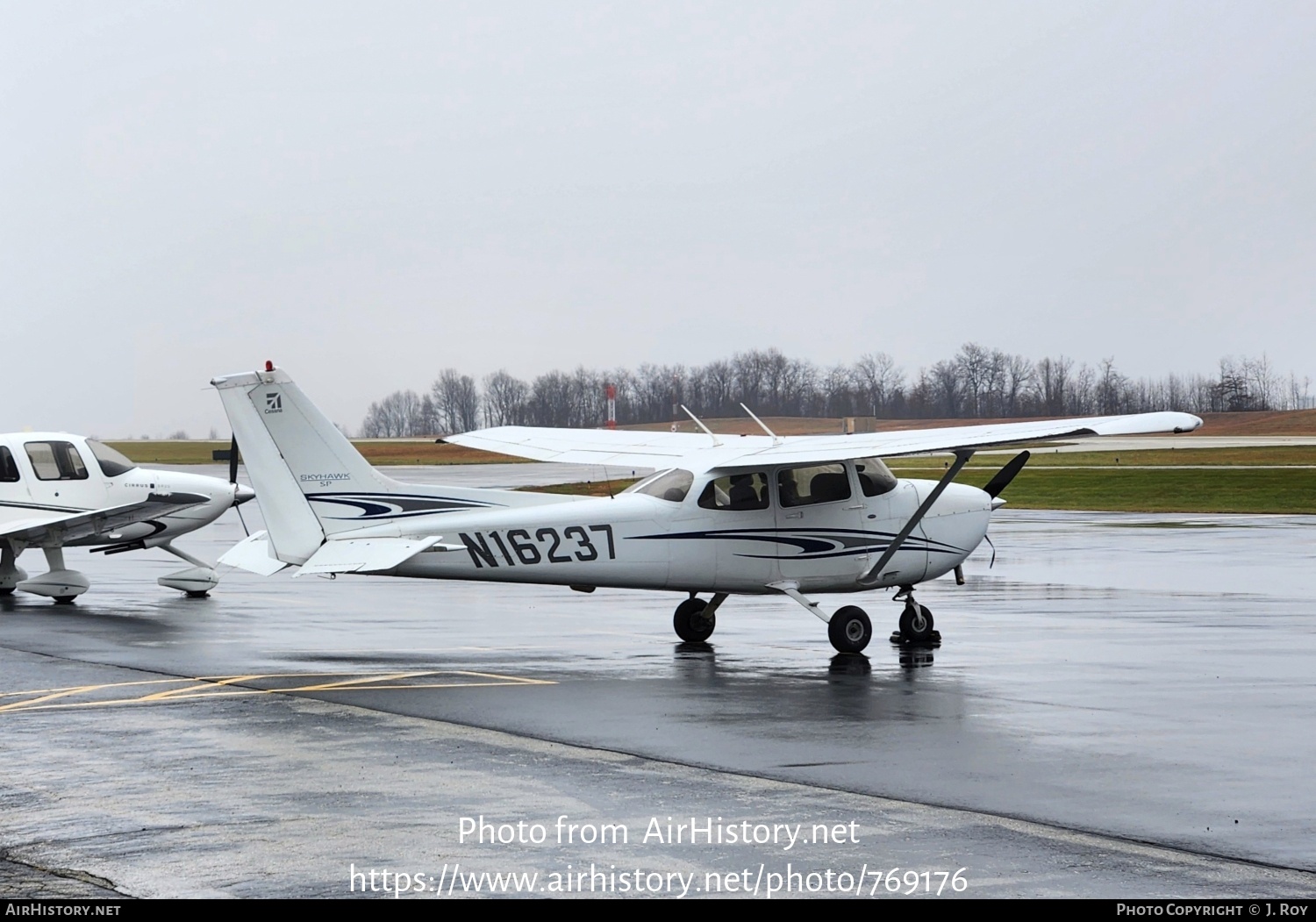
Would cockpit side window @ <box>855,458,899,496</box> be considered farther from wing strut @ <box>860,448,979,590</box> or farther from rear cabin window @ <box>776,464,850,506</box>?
wing strut @ <box>860,448,979,590</box>

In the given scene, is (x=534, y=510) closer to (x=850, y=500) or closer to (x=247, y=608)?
(x=850, y=500)

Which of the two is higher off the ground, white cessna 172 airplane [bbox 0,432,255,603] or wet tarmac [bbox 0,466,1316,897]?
white cessna 172 airplane [bbox 0,432,255,603]

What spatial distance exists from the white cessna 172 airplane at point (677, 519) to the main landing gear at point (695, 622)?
0.06 feet

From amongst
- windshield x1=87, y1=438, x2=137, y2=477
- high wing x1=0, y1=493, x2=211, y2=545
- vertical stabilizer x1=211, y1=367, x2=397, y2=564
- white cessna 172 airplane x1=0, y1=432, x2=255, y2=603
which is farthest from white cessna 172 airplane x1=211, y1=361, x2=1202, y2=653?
windshield x1=87, y1=438, x2=137, y2=477

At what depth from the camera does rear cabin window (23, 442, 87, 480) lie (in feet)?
73.2

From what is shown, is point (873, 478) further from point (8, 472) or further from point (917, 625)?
point (8, 472)

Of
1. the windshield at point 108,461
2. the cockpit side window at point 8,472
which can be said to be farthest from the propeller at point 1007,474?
the cockpit side window at point 8,472

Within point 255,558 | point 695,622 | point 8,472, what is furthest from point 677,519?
point 8,472

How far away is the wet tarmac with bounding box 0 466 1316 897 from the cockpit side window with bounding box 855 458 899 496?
1.72m

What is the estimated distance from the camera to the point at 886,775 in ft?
30.8

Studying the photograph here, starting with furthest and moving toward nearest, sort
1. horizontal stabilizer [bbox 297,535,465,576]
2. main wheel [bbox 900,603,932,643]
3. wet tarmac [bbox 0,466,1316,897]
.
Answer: main wheel [bbox 900,603,932,643]
horizontal stabilizer [bbox 297,535,465,576]
wet tarmac [bbox 0,466,1316,897]

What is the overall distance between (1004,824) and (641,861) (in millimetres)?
2095

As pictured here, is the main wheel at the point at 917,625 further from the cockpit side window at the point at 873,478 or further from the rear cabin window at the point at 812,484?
the rear cabin window at the point at 812,484

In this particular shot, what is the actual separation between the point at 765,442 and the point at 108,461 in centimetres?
1106
